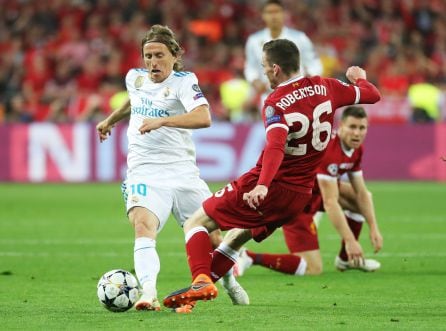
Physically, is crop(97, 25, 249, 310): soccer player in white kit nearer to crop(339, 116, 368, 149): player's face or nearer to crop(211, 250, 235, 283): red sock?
crop(211, 250, 235, 283): red sock

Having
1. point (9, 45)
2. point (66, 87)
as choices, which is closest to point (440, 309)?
point (66, 87)

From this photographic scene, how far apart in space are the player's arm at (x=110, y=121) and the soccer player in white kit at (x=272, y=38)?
3.54 meters

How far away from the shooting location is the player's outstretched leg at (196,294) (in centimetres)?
678

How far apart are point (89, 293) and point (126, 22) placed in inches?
634

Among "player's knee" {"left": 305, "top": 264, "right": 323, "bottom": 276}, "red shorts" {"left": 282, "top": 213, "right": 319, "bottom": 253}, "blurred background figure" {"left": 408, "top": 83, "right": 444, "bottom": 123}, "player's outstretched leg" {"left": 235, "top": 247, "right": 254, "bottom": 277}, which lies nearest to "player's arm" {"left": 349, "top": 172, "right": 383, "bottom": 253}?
"red shorts" {"left": 282, "top": 213, "right": 319, "bottom": 253}

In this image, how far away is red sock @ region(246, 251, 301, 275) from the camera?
9375mm

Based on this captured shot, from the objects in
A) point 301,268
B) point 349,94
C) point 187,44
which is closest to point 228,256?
point 349,94

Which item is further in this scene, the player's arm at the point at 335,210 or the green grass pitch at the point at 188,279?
the player's arm at the point at 335,210

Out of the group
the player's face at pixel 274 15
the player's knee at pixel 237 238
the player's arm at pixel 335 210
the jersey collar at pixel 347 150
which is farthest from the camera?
the player's face at pixel 274 15

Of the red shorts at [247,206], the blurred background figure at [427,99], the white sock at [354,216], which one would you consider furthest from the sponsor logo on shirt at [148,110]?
the blurred background figure at [427,99]

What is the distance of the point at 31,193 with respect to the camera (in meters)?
18.1

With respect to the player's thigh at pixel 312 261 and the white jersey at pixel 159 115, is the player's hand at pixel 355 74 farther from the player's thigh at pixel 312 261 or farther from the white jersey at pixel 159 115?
the player's thigh at pixel 312 261

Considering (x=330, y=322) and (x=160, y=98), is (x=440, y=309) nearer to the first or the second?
(x=330, y=322)

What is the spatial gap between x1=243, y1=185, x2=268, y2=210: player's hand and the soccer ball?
1.03m
